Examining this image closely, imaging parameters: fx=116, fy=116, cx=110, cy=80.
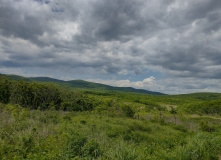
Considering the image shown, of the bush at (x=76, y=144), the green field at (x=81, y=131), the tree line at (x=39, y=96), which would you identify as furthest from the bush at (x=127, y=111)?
the bush at (x=76, y=144)

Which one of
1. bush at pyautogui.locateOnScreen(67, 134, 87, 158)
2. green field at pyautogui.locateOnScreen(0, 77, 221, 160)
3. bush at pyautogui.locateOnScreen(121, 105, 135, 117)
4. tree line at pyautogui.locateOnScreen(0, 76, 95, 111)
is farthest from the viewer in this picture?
bush at pyautogui.locateOnScreen(121, 105, 135, 117)

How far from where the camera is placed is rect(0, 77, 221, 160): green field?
4.11 m

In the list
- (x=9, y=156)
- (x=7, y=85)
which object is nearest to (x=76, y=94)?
(x=7, y=85)

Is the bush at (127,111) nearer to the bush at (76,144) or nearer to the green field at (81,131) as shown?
the green field at (81,131)

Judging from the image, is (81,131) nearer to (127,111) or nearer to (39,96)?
(39,96)

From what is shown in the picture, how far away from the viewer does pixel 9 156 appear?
3.70m

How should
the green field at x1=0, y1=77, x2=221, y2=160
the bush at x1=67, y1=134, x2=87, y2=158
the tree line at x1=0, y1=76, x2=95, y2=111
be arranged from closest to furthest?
the green field at x1=0, y1=77, x2=221, y2=160, the bush at x1=67, y1=134, x2=87, y2=158, the tree line at x1=0, y1=76, x2=95, y2=111

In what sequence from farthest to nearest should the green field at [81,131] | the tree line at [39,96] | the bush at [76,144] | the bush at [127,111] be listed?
the bush at [127,111], the tree line at [39,96], the bush at [76,144], the green field at [81,131]

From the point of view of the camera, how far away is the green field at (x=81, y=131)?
13.5 ft

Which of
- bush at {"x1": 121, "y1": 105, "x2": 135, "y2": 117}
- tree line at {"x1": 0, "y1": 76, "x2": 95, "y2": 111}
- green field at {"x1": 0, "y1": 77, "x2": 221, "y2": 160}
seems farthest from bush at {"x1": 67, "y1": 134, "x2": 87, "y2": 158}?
bush at {"x1": 121, "y1": 105, "x2": 135, "y2": 117}

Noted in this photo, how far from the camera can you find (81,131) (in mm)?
7148

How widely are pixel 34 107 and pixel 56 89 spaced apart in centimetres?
306

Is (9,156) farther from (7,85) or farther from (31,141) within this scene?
(7,85)

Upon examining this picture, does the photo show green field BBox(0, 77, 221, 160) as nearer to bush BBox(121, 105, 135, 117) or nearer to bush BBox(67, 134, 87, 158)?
bush BBox(67, 134, 87, 158)
